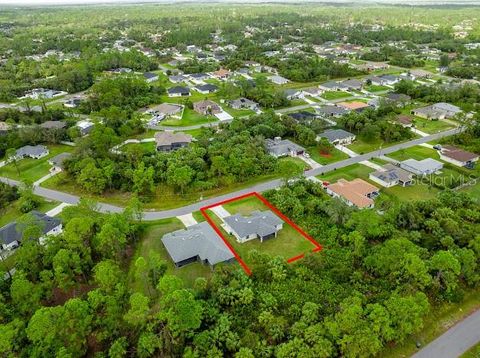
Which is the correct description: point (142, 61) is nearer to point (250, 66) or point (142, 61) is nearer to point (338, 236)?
point (250, 66)

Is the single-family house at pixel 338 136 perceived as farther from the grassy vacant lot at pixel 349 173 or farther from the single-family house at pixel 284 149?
the grassy vacant lot at pixel 349 173

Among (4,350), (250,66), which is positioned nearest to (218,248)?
(4,350)

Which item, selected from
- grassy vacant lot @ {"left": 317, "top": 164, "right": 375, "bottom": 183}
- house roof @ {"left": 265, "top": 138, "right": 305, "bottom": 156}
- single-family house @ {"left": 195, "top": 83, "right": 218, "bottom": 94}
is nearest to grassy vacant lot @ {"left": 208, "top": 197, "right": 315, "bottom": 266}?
grassy vacant lot @ {"left": 317, "top": 164, "right": 375, "bottom": 183}

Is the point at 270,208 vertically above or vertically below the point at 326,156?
above

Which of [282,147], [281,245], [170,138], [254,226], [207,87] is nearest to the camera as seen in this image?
[281,245]

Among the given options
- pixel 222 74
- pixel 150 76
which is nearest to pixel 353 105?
pixel 222 74

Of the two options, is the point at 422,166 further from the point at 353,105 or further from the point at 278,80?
the point at 278,80

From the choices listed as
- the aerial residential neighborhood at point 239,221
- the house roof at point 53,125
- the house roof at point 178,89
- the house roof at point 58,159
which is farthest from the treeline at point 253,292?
the house roof at point 178,89
